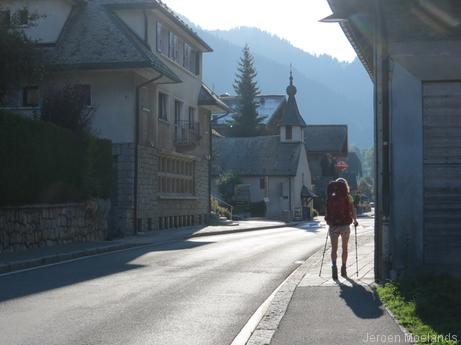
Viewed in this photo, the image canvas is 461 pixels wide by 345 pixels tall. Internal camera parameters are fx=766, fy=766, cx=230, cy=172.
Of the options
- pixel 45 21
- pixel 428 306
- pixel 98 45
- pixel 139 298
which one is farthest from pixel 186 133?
pixel 428 306

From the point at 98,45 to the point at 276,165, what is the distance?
33922 mm

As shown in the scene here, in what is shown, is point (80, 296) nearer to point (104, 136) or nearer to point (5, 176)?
point (5, 176)

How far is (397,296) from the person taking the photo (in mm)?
9617

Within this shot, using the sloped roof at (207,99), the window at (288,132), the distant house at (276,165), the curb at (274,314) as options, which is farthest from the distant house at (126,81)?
the window at (288,132)

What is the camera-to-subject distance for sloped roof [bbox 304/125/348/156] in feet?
266

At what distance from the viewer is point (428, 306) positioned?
8.52 meters

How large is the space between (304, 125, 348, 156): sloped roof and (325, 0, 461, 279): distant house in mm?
69096

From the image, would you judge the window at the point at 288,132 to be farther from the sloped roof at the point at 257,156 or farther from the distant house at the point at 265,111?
the distant house at the point at 265,111

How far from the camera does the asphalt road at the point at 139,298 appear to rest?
26.6 ft

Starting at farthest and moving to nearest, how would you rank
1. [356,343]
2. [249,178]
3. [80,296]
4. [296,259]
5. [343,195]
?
[249,178] < [296,259] < [343,195] < [80,296] < [356,343]

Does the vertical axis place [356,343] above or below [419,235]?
below

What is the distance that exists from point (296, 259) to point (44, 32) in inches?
647

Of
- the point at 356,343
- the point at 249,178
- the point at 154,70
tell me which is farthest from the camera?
the point at 249,178

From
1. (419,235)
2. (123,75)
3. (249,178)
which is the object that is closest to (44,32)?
(123,75)
